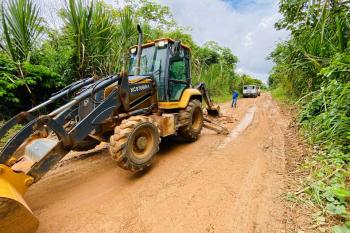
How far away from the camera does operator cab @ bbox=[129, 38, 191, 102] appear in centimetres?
450

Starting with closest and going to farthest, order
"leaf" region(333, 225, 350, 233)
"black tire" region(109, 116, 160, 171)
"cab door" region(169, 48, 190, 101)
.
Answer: "leaf" region(333, 225, 350, 233) → "black tire" region(109, 116, 160, 171) → "cab door" region(169, 48, 190, 101)

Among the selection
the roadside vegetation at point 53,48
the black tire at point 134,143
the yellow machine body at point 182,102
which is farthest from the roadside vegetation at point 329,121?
the roadside vegetation at point 53,48

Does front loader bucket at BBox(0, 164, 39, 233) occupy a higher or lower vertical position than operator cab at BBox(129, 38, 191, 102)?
lower

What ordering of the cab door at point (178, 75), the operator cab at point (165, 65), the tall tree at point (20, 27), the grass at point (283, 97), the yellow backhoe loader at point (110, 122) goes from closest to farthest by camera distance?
the yellow backhoe loader at point (110, 122) < the operator cab at point (165, 65) < the cab door at point (178, 75) < the tall tree at point (20, 27) < the grass at point (283, 97)

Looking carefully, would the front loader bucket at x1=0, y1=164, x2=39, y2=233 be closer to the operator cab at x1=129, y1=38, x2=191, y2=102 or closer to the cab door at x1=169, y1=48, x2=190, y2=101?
the operator cab at x1=129, y1=38, x2=191, y2=102

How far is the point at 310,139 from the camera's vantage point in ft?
14.4

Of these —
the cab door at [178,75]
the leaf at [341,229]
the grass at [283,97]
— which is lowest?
the leaf at [341,229]

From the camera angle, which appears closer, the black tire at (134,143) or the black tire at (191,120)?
the black tire at (134,143)

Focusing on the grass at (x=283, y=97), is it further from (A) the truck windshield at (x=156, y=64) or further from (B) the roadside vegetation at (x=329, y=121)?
(A) the truck windshield at (x=156, y=64)

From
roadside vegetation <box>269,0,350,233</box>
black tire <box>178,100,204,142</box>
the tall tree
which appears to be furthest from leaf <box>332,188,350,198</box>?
the tall tree

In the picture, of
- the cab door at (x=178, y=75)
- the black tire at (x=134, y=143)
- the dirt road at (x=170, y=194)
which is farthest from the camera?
the cab door at (x=178, y=75)

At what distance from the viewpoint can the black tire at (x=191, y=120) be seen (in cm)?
475

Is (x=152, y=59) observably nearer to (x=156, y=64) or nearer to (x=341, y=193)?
(x=156, y=64)

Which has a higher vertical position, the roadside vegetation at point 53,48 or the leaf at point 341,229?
the roadside vegetation at point 53,48
